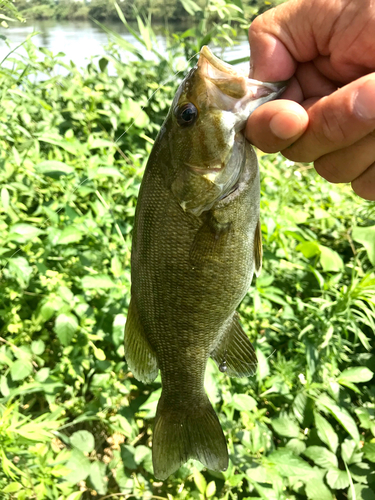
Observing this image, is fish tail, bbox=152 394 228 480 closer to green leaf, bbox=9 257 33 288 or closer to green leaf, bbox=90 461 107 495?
green leaf, bbox=90 461 107 495

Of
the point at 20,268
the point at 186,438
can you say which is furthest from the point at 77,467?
the point at 20,268

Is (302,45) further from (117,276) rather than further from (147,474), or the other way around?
(147,474)

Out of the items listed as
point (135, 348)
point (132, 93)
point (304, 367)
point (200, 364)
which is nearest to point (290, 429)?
point (304, 367)

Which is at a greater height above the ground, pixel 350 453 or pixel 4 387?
pixel 4 387

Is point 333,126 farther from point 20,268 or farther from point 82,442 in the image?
point 82,442

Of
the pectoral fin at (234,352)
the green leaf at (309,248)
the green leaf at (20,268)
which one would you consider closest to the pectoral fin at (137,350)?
the pectoral fin at (234,352)

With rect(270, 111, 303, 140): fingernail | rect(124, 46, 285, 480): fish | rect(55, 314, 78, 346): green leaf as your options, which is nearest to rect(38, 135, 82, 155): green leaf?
rect(55, 314, 78, 346): green leaf

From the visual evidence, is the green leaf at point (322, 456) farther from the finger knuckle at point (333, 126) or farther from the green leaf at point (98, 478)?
the finger knuckle at point (333, 126)
